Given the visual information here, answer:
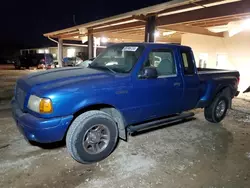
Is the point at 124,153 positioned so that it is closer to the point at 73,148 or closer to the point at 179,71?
the point at 73,148

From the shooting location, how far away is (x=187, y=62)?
4.26m

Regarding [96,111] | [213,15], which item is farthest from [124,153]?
[213,15]

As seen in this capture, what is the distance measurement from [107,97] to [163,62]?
5.05 ft

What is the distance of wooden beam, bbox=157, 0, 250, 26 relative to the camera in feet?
18.1

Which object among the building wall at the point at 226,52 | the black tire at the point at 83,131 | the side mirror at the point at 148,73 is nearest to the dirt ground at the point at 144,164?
the black tire at the point at 83,131

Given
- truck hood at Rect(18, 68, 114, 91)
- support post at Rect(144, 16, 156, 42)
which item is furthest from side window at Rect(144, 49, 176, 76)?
support post at Rect(144, 16, 156, 42)

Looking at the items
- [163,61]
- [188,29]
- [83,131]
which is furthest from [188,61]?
[188,29]

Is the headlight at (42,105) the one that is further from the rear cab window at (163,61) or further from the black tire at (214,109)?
the black tire at (214,109)

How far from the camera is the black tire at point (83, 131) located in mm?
2863

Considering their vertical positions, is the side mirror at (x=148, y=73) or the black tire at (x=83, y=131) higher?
the side mirror at (x=148, y=73)

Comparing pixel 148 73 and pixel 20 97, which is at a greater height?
pixel 148 73

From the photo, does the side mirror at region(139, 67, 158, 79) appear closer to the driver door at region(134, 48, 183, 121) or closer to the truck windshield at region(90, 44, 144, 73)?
the driver door at region(134, 48, 183, 121)

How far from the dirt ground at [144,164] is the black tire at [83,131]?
0.14m

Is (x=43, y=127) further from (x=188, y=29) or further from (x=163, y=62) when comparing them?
(x=188, y=29)
